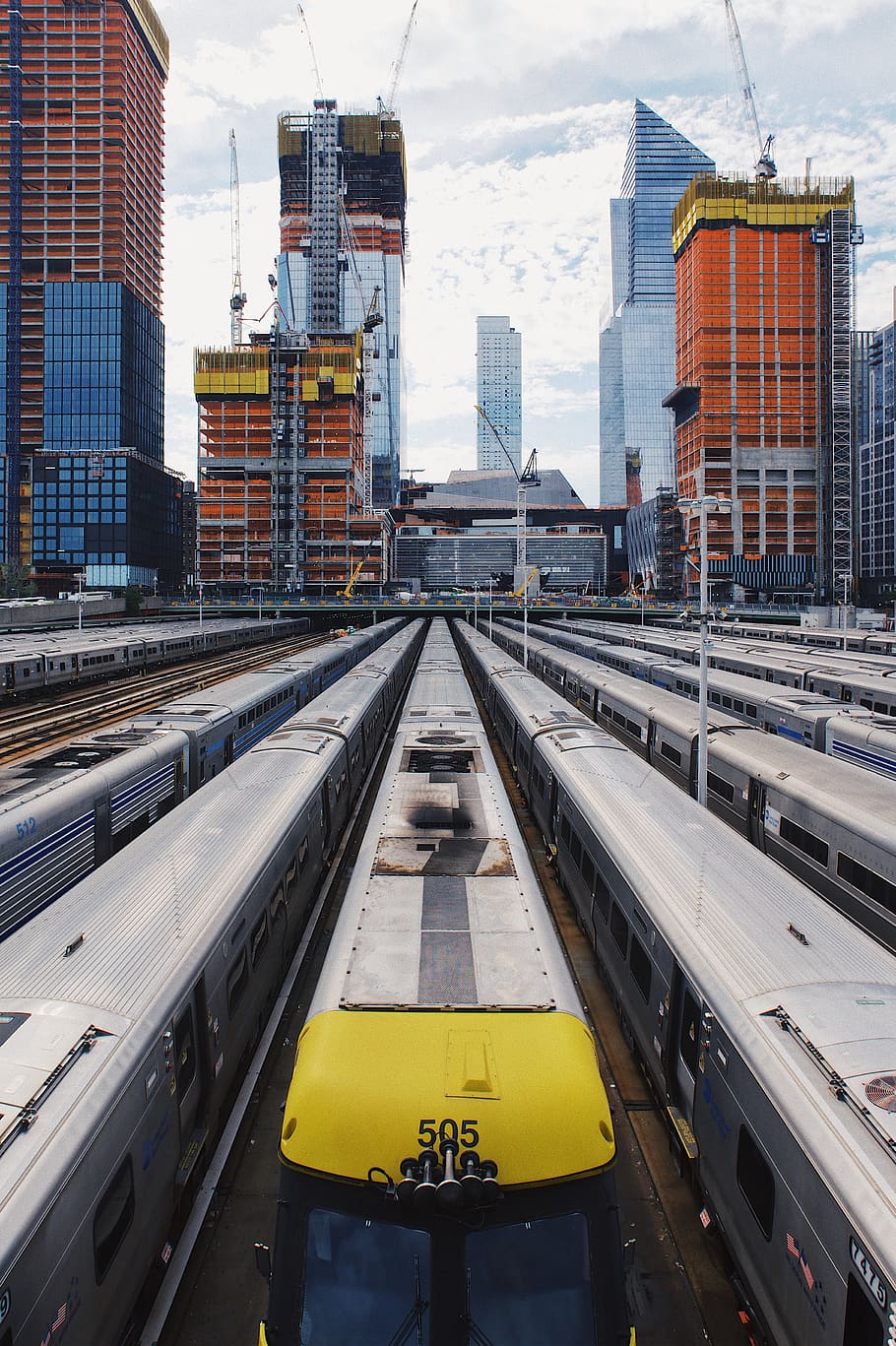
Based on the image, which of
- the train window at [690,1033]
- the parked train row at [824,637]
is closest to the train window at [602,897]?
the train window at [690,1033]

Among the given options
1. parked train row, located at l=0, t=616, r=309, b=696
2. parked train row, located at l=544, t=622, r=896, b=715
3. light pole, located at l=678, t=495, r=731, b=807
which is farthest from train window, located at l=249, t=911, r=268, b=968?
parked train row, located at l=0, t=616, r=309, b=696

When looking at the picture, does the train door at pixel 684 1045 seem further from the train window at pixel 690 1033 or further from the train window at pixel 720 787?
the train window at pixel 720 787

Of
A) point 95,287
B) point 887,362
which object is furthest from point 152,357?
point 887,362

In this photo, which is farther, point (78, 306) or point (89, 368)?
point (78, 306)

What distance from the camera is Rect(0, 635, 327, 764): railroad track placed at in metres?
30.2

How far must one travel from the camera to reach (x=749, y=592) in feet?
518

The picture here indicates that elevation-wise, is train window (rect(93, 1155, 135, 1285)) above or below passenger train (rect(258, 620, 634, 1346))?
below

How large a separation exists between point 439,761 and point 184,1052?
8.73m

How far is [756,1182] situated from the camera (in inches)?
274

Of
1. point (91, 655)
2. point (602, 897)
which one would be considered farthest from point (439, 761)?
point (91, 655)

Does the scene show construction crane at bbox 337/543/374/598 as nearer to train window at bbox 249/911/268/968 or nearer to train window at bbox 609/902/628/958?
train window at bbox 609/902/628/958

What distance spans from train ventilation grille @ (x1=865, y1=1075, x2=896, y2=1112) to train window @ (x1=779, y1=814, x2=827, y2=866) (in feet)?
24.9

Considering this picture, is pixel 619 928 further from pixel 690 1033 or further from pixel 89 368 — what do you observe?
pixel 89 368

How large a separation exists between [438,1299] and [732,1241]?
3945 millimetres
